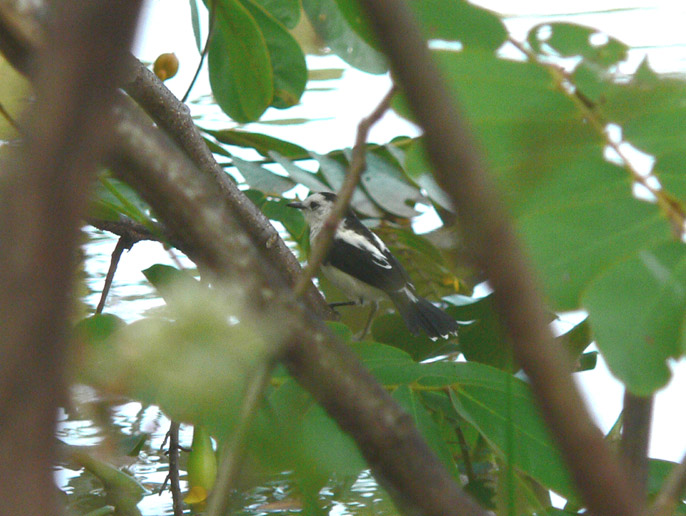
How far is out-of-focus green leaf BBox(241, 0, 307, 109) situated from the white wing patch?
113 cm

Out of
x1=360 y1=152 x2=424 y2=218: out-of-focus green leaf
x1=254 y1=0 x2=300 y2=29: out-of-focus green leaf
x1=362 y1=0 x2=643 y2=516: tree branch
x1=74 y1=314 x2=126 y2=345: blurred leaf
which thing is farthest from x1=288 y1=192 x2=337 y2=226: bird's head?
x1=362 y1=0 x2=643 y2=516: tree branch

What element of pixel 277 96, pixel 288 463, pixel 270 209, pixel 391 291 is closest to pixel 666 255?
pixel 288 463

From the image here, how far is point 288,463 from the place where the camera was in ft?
1.30

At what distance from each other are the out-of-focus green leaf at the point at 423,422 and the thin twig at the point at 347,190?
1.49ft

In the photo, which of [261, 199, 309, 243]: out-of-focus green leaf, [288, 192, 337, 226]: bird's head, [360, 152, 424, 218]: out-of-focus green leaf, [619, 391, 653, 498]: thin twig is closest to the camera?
[619, 391, 653, 498]: thin twig

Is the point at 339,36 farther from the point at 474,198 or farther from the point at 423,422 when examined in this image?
the point at 474,198

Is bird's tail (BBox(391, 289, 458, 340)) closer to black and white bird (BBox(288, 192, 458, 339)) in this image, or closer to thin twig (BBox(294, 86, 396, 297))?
black and white bird (BBox(288, 192, 458, 339))

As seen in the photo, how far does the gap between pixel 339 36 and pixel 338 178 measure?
0.73 ft

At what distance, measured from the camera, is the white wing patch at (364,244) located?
237cm

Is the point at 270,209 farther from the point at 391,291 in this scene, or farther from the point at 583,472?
the point at 583,472

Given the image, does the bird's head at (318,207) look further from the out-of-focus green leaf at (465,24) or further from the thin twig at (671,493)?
the thin twig at (671,493)

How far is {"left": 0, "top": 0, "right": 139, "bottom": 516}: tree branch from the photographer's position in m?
0.16

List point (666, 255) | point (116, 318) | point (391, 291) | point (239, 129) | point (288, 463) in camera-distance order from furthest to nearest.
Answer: point (391, 291) → point (239, 129) → point (116, 318) → point (666, 255) → point (288, 463)

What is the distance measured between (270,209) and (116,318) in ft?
2.29
